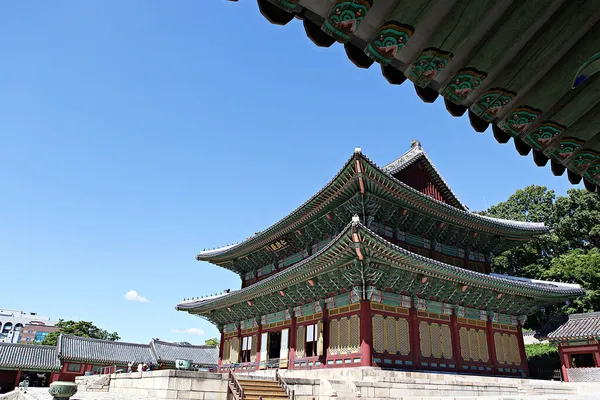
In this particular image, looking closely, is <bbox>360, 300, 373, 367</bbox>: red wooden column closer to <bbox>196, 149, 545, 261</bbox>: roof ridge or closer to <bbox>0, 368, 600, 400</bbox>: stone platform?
<bbox>0, 368, 600, 400</bbox>: stone platform

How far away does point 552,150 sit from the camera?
4.94m

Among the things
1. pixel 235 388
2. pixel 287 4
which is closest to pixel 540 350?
pixel 235 388

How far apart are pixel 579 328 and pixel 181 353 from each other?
41727 millimetres

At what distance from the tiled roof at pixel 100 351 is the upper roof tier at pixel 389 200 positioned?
78.3 feet

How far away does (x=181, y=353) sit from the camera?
5028cm

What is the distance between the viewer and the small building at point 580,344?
23281mm

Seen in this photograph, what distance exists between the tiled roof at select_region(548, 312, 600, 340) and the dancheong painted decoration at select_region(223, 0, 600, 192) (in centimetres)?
2433

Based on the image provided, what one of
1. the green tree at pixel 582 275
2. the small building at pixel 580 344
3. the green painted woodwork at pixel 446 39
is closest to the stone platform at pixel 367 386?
the small building at pixel 580 344

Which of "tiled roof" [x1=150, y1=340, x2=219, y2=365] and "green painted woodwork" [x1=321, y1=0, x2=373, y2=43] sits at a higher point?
"green painted woodwork" [x1=321, y1=0, x2=373, y2=43]

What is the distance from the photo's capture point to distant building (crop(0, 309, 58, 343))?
11050 cm

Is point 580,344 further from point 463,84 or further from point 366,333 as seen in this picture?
point 463,84

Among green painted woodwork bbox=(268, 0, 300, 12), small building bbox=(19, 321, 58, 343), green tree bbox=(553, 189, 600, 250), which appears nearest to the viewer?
green painted woodwork bbox=(268, 0, 300, 12)

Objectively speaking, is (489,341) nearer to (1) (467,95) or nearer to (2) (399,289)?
(2) (399,289)

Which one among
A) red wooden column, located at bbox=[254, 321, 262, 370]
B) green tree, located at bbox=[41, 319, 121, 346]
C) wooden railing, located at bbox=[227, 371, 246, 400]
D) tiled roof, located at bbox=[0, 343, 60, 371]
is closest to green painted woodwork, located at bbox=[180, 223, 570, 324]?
red wooden column, located at bbox=[254, 321, 262, 370]
